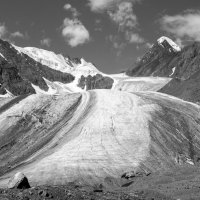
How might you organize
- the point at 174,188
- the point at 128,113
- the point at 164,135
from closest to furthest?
the point at 174,188 → the point at 164,135 → the point at 128,113

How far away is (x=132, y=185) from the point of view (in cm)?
4734

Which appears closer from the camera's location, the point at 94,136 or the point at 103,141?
the point at 103,141

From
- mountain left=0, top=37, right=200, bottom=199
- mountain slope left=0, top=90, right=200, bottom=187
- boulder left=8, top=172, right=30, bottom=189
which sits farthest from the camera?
mountain slope left=0, top=90, right=200, bottom=187

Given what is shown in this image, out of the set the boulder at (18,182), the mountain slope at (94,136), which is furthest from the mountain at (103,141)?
the boulder at (18,182)

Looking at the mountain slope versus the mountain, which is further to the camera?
the mountain slope

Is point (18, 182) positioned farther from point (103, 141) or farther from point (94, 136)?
point (94, 136)

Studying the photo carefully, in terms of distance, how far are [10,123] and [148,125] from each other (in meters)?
25.2

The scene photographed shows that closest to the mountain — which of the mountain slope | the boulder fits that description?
the mountain slope

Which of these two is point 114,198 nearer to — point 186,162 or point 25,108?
point 186,162

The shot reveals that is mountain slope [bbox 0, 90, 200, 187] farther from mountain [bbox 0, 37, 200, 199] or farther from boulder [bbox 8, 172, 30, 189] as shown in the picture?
boulder [bbox 8, 172, 30, 189]

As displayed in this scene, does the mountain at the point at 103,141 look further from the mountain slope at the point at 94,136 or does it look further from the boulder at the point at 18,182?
the boulder at the point at 18,182

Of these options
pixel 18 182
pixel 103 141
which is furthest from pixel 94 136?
pixel 18 182

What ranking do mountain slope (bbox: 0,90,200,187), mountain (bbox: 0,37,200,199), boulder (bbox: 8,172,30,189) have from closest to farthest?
boulder (bbox: 8,172,30,189)
mountain (bbox: 0,37,200,199)
mountain slope (bbox: 0,90,200,187)

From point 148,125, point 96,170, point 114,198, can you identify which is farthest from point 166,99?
point 114,198
